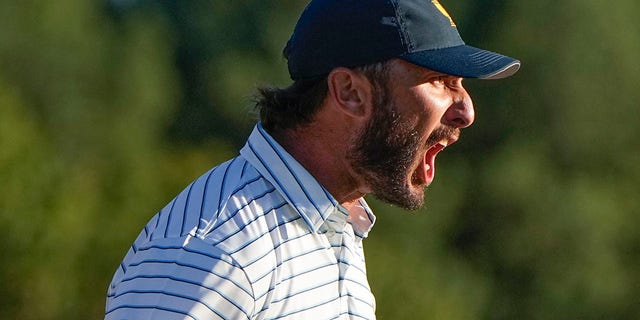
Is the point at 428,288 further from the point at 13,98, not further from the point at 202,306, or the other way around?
the point at 202,306

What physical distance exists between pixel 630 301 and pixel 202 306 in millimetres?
17215

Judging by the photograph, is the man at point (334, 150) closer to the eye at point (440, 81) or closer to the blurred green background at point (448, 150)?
the eye at point (440, 81)

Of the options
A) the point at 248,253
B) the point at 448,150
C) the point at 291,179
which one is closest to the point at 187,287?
the point at 248,253

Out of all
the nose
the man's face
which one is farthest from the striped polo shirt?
the nose

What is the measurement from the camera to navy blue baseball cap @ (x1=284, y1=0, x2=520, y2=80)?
2.06 m

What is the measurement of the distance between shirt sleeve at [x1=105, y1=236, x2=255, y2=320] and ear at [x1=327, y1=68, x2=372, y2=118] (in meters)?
0.46

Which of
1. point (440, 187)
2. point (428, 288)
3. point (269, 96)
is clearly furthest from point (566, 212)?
point (269, 96)

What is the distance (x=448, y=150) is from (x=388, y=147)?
18.6 m

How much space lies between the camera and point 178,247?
1.79 meters

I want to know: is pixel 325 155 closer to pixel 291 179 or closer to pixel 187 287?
pixel 291 179

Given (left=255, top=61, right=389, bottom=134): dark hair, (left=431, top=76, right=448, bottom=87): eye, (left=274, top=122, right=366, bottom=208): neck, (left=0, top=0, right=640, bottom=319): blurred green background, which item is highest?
(left=0, top=0, right=640, bottom=319): blurred green background

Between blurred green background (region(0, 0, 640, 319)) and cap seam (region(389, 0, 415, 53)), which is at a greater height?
blurred green background (region(0, 0, 640, 319))

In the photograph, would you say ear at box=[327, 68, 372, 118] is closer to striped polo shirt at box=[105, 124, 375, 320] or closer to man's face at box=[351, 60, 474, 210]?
man's face at box=[351, 60, 474, 210]

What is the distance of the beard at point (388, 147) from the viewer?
2088mm
